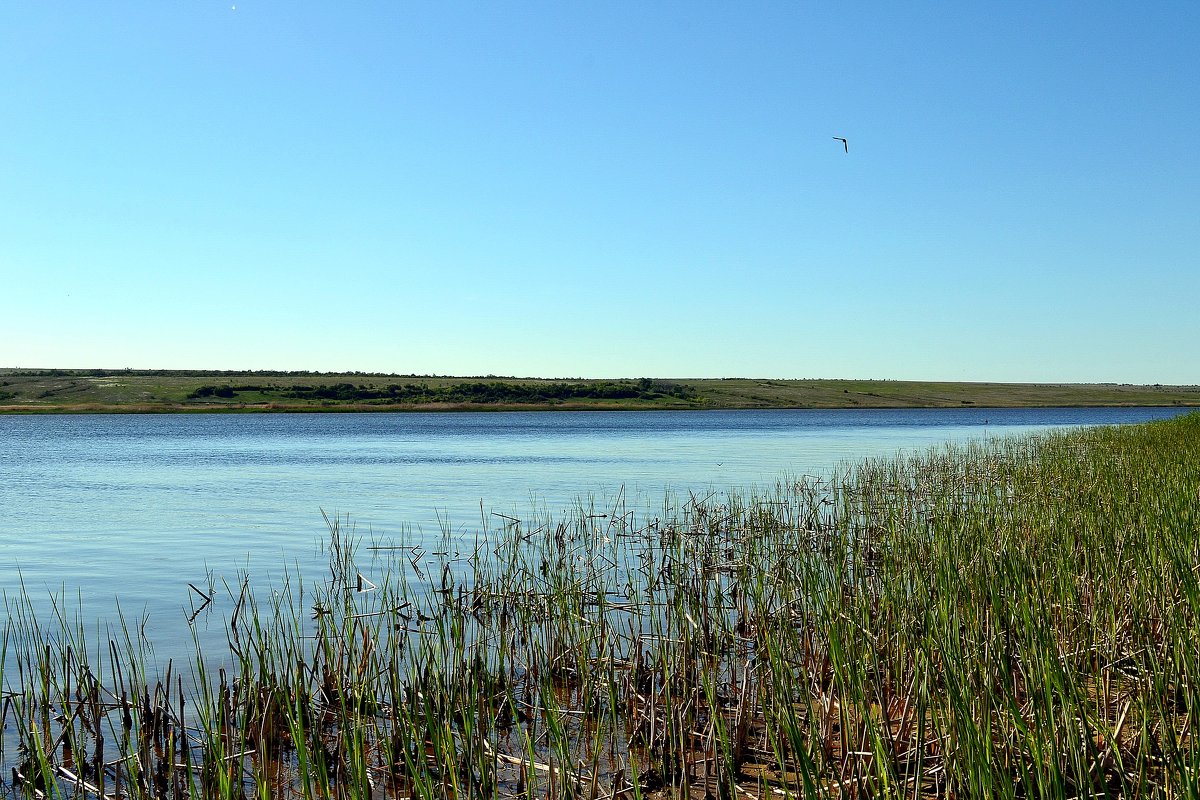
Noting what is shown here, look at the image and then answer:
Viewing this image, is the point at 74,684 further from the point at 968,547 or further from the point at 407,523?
the point at 407,523

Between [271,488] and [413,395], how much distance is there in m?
91.0

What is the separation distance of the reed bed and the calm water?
2125 millimetres

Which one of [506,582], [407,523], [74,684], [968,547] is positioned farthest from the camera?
[407,523]

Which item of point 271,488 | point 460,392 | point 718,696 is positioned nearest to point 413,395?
point 460,392

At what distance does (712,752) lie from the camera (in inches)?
215

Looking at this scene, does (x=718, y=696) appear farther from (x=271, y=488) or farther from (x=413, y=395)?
Result: (x=413, y=395)

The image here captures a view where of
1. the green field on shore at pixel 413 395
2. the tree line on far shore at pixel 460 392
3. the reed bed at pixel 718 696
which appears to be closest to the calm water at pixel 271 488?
the reed bed at pixel 718 696

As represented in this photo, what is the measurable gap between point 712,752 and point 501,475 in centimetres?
2532

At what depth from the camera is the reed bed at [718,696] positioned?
14.8 feet

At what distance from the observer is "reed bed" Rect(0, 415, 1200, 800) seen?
451 cm

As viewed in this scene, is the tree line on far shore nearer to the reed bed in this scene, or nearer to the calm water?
the calm water

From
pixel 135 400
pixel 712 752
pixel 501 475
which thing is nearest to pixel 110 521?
pixel 501 475

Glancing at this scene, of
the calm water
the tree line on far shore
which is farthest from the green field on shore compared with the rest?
the calm water

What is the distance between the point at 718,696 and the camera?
21.9ft
